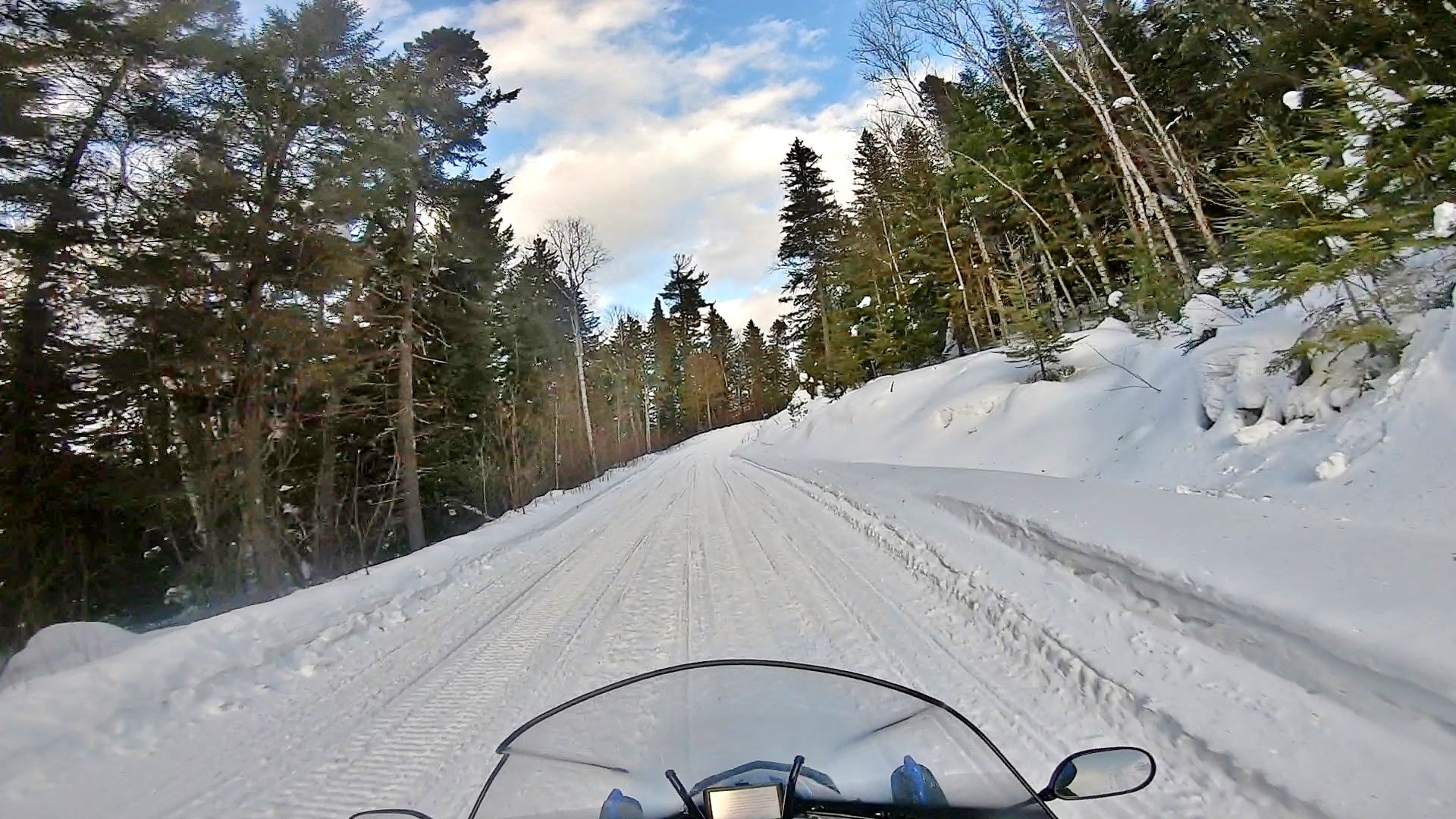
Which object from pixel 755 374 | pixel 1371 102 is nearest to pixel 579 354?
pixel 1371 102

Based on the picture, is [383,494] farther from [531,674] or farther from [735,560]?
[531,674]

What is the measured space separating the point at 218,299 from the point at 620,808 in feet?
35.3

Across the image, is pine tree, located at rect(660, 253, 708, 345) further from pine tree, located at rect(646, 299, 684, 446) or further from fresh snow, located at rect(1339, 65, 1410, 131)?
fresh snow, located at rect(1339, 65, 1410, 131)

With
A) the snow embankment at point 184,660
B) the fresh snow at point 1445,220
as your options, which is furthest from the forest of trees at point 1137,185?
the snow embankment at point 184,660

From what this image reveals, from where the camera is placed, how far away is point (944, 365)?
→ 22.2 metres

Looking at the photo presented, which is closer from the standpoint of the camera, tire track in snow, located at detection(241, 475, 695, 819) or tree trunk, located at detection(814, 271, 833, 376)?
tire track in snow, located at detection(241, 475, 695, 819)

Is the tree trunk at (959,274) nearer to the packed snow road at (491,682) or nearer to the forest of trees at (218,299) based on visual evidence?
the forest of trees at (218,299)

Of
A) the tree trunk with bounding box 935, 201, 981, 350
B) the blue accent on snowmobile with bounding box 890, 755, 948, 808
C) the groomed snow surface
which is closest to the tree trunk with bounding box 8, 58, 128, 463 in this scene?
the groomed snow surface

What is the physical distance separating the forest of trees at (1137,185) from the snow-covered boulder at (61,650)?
35.7ft

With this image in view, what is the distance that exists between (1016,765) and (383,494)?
15.9 metres

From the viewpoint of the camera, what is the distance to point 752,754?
179cm

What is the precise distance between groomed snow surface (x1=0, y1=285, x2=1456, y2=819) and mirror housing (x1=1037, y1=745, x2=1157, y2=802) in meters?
1.27

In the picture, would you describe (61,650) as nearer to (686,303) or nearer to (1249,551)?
(1249,551)

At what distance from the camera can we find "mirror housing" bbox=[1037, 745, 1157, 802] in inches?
62.8
